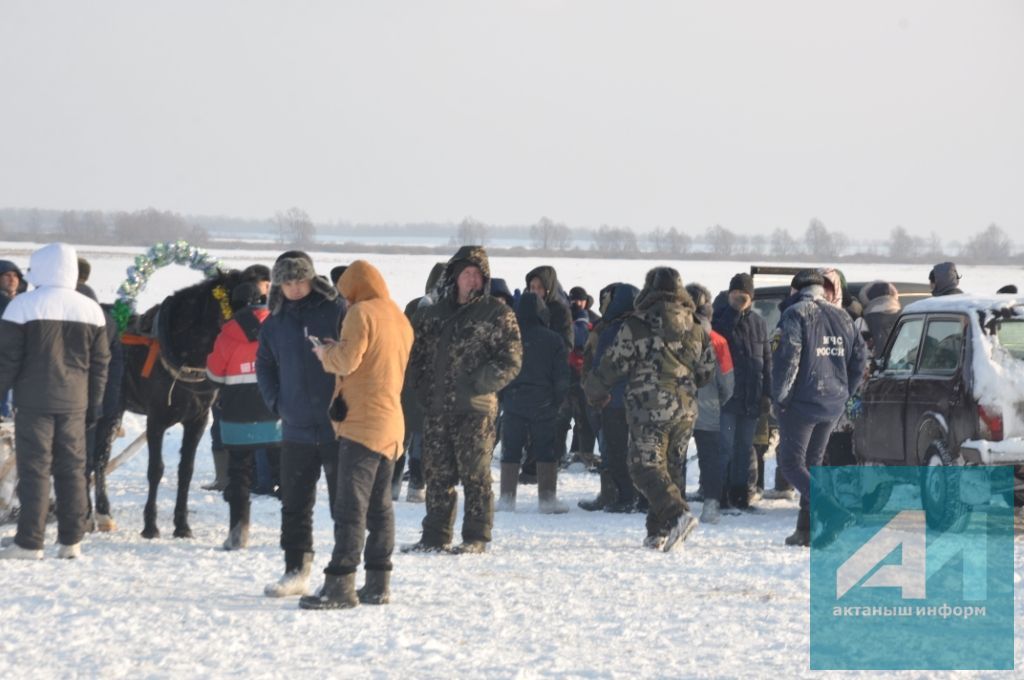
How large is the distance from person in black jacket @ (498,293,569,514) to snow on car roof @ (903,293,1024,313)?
2.74 meters

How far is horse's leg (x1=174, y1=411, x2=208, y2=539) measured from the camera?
9.98m

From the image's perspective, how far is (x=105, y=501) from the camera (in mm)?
10516

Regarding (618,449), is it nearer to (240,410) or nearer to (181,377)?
(181,377)

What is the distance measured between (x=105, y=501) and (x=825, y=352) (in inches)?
195

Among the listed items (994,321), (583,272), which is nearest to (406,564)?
(994,321)

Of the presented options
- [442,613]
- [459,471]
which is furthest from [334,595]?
[459,471]

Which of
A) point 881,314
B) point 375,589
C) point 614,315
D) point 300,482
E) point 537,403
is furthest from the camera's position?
point 881,314

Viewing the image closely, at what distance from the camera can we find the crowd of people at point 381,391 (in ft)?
24.3

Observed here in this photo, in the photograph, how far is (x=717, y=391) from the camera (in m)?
11.0

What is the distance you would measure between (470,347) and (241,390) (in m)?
1.40

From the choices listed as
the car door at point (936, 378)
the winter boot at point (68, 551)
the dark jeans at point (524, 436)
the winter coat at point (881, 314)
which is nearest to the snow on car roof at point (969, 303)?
the car door at point (936, 378)

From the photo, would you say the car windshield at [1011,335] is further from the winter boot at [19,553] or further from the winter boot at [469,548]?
the winter boot at [19,553]

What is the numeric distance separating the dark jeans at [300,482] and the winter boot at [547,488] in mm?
4035

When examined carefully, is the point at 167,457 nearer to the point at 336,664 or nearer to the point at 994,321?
the point at 994,321
